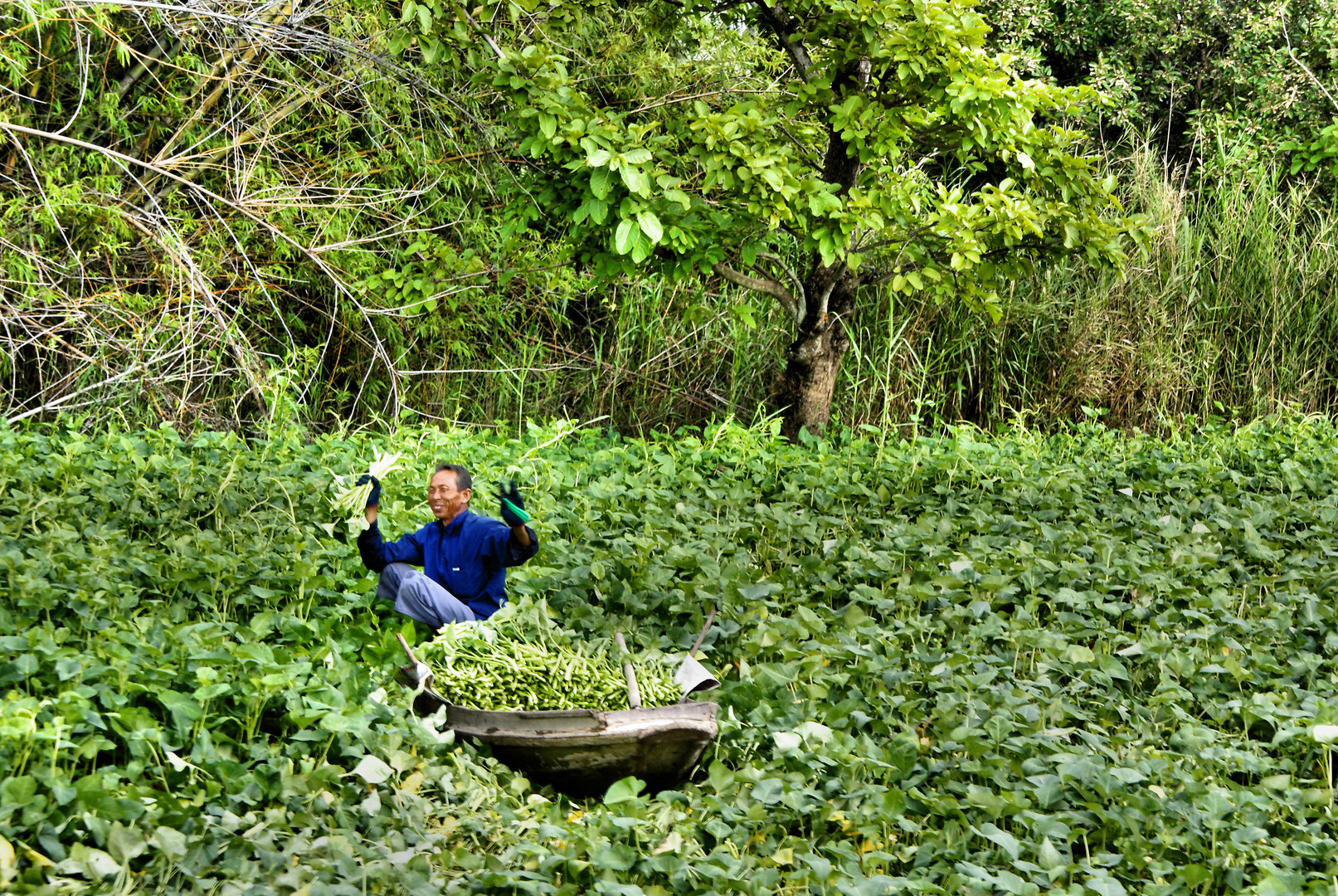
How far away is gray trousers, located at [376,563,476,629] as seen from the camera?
146 inches

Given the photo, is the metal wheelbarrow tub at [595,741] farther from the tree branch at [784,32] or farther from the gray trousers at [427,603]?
the tree branch at [784,32]

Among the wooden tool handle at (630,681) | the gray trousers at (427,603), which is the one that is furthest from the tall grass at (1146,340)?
the wooden tool handle at (630,681)

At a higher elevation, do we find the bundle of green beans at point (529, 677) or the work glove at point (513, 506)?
the work glove at point (513, 506)

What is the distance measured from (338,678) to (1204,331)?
643 cm

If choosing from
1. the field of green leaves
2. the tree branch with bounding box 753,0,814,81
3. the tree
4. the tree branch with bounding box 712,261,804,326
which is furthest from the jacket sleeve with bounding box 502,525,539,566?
the tree branch with bounding box 753,0,814,81

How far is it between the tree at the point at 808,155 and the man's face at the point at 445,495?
4.97ft

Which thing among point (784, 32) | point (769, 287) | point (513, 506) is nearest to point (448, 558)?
point (513, 506)

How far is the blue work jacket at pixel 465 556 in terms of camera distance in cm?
380

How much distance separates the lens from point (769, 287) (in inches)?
257

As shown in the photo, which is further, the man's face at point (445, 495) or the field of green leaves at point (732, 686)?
the man's face at point (445, 495)

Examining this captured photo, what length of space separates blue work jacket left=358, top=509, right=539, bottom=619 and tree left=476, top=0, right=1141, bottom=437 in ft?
5.29

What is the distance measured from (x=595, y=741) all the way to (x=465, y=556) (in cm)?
113

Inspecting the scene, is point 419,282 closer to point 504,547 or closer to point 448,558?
point 448,558

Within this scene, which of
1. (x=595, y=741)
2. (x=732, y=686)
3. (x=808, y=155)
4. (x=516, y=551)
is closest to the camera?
(x=595, y=741)
